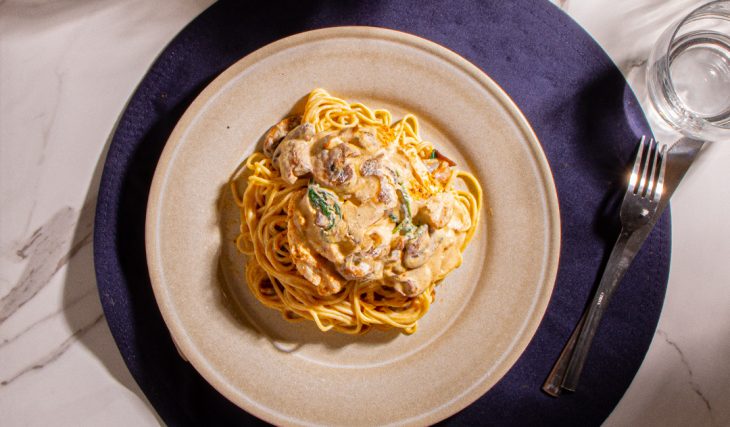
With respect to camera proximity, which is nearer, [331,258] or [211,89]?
[331,258]

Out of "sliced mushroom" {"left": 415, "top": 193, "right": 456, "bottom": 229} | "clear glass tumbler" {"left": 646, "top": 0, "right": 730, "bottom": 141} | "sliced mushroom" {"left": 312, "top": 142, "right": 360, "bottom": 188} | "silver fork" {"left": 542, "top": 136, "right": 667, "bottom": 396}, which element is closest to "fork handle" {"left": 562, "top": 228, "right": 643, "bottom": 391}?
"silver fork" {"left": 542, "top": 136, "right": 667, "bottom": 396}

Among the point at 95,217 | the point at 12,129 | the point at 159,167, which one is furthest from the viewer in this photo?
the point at 12,129

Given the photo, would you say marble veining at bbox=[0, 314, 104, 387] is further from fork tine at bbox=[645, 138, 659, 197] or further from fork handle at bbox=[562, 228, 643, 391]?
fork tine at bbox=[645, 138, 659, 197]

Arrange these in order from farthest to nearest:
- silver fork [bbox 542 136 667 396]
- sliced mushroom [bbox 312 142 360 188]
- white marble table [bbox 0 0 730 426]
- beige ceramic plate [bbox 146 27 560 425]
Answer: white marble table [bbox 0 0 730 426]
silver fork [bbox 542 136 667 396]
beige ceramic plate [bbox 146 27 560 425]
sliced mushroom [bbox 312 142 360 188]

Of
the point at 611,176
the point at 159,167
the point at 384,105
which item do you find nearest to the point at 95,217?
the point at 159,167

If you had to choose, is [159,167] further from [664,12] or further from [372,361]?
[664,12]

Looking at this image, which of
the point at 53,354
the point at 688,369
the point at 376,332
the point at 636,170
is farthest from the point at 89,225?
the point at 688,369
